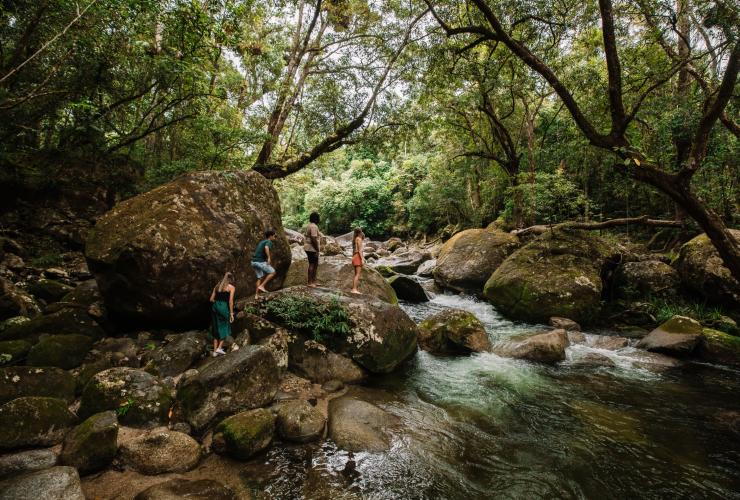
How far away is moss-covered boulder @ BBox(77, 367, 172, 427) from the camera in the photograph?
395 centimetres

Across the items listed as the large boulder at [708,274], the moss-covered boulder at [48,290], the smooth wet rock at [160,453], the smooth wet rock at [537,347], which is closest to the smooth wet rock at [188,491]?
the smooth wet rock at [160,453]

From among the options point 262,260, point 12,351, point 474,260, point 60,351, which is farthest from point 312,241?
point 474,260

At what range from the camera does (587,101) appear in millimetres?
11672

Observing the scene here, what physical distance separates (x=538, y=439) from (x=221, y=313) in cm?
533

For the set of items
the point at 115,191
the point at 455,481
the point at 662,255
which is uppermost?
the point at 115,191

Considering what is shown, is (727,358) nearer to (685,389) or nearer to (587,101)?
(685,389)

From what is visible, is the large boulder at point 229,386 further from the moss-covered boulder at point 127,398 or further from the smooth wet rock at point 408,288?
the smooth wet rock at point 408,288

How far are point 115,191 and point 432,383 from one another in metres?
11.8

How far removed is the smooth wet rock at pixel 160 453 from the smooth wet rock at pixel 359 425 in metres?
1.68

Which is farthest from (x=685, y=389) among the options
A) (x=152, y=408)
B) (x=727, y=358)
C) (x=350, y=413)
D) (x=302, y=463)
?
(x=152, y=408)

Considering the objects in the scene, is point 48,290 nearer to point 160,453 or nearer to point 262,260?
point 262,260

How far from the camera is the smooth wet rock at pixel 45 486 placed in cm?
272

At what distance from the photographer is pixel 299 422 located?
4.23 m

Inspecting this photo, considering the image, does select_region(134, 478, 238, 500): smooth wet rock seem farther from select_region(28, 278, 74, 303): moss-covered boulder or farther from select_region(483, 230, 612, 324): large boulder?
select_region(483, 230, 612, 324): large boulder
